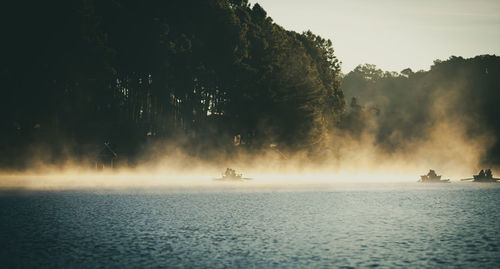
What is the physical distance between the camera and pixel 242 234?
20719 mm

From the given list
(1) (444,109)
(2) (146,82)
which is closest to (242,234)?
(2) (146,82)

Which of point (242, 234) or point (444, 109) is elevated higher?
point (444, 109)

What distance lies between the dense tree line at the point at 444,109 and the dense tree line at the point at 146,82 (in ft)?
84.4

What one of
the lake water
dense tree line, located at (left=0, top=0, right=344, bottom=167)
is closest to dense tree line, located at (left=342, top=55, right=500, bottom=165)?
dense tree line, located at (left=0, top=0, right=344, bottom=167)

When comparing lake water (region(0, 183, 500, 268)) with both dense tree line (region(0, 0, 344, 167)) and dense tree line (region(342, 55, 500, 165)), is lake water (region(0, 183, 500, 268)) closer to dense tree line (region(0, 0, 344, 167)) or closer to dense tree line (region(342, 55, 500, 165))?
dense tree line (region(0, 0, 344, 167))

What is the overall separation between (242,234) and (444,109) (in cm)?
10084

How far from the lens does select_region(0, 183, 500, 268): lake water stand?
610 inches

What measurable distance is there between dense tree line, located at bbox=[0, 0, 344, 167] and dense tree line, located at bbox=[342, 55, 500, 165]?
84.4 ft

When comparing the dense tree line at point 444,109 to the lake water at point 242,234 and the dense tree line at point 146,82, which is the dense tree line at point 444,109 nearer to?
the dense tree line at point 146,82

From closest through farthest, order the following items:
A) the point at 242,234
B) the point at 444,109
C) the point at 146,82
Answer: the point at 242,234 < the point at 146,82 < the point at 444,109

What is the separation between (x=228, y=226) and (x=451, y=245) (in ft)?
30.6

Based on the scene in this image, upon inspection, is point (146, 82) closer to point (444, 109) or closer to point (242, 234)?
point (242, 234)

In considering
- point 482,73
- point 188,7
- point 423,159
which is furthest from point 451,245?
point 482,73

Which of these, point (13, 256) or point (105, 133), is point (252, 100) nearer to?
point (105, 133)
